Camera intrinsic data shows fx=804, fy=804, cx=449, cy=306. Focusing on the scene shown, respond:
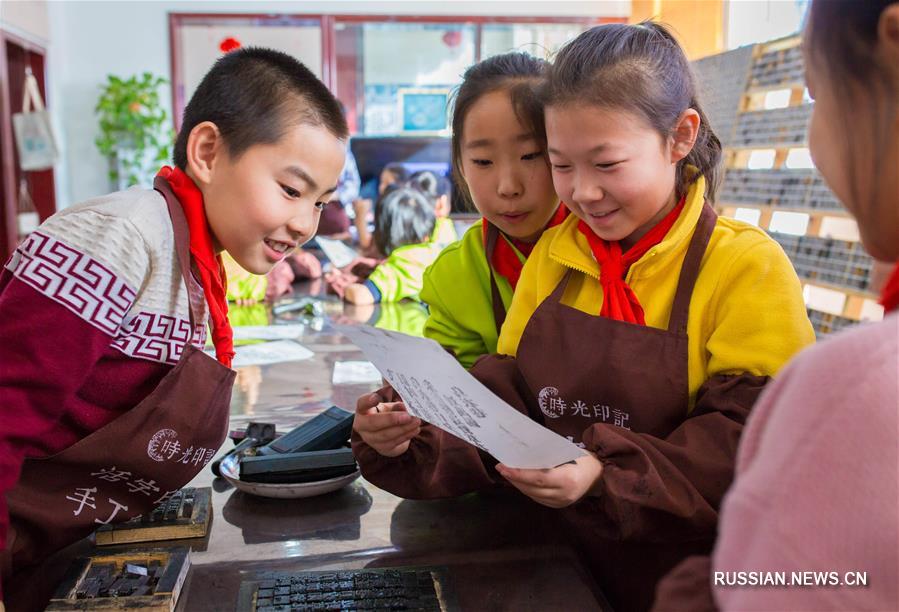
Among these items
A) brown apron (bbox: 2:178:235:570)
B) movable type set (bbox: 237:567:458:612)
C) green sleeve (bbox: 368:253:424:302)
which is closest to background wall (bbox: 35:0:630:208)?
green sleeve (bbox: 368:253:424:302)

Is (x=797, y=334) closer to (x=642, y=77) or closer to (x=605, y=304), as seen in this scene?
(x=605, y=304)

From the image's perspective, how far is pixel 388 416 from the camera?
3.16 feet

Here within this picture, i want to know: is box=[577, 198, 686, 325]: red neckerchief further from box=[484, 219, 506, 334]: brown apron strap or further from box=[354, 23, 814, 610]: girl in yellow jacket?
box=[484, 219, 506, 334]: brown apron strap

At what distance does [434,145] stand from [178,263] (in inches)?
146

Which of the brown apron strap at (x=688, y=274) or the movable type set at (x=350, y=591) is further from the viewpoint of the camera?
the brown apron strap at (x=688, y=274)

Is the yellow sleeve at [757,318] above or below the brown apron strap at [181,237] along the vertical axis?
below

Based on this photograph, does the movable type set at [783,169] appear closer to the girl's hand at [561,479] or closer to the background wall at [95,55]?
the girl's hand at [561,479]

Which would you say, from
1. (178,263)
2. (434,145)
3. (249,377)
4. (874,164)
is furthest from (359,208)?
(874,164)

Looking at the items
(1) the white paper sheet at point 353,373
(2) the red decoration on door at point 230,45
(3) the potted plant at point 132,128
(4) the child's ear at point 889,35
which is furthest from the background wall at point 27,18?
(4) the child's ear at point 889,35

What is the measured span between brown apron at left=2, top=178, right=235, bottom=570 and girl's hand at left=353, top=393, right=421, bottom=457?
0.58 ft

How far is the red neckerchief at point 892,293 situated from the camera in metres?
0.53

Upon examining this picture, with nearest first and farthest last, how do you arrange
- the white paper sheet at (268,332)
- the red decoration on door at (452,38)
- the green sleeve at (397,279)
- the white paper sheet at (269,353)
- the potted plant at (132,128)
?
the white paper sheet at (269,353) → the white paper sheet at (268,332) → the green sleeve at (397,279) → the potted plant at (132,128) → the red decoration on door at (452,38)

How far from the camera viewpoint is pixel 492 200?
1.24 metres

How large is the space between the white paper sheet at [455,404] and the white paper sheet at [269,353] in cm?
99
